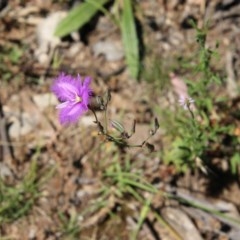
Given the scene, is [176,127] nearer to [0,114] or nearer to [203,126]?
[203,126]

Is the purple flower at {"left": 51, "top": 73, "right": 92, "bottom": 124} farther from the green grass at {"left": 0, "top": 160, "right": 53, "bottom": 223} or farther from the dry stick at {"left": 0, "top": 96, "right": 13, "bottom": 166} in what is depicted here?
the dry stick at {"left": 0, "top": 96, "right": 13, "bottom": 166}

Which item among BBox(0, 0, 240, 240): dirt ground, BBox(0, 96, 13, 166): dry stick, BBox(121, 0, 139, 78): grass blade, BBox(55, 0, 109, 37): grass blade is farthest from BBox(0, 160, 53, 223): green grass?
BBox(55, 0, 109, 37): grass blade

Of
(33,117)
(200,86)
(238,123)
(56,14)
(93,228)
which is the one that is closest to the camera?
(200,86)

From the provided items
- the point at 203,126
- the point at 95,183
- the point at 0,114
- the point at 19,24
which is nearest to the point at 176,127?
the point at 203,126

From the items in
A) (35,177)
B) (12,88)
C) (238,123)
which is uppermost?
(12,88)

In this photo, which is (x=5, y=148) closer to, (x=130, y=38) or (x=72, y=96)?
(x=130, y=38)
